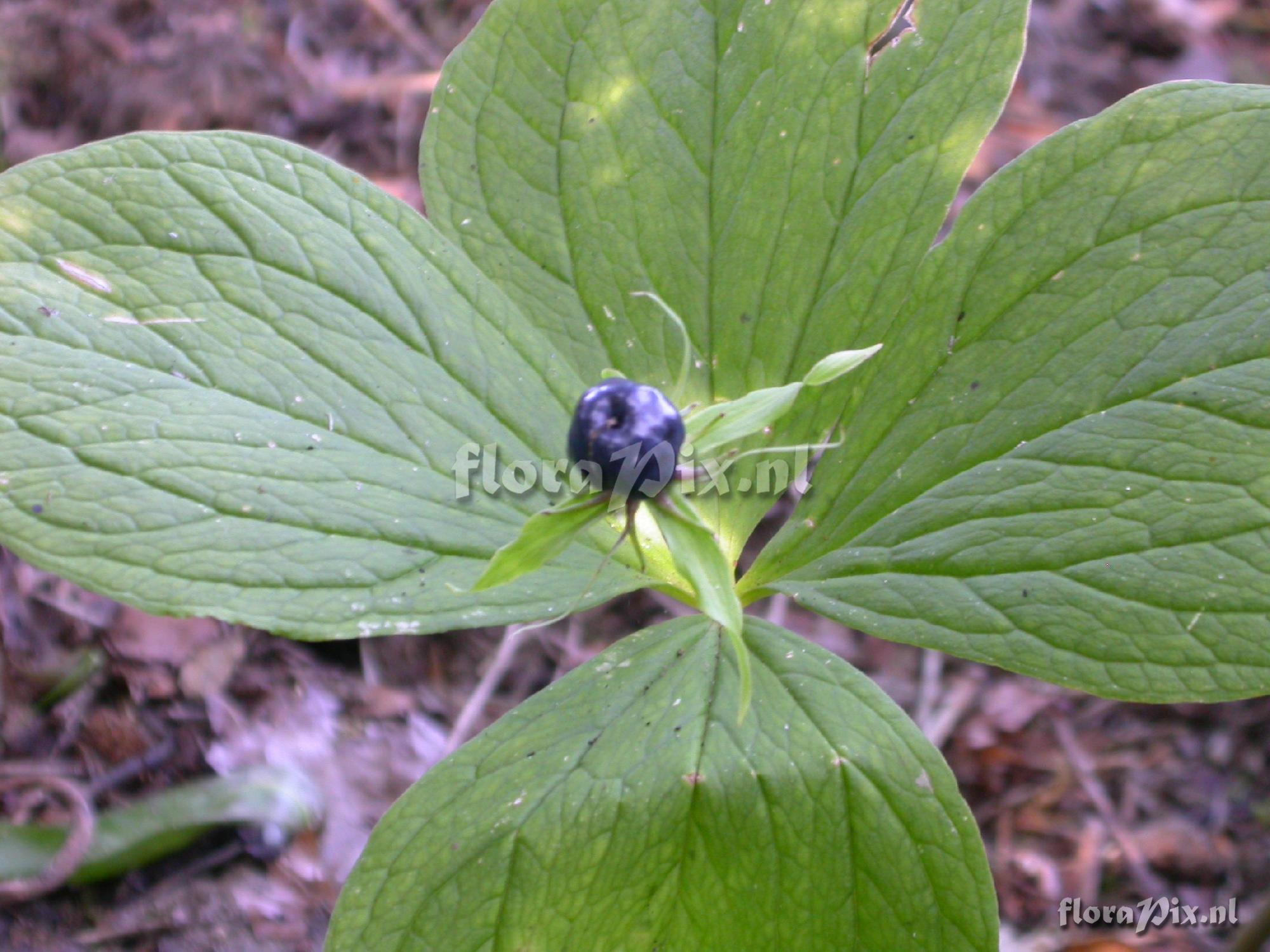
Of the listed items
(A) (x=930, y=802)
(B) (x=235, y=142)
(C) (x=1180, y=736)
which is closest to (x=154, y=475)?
(B) (x=235, y=142)

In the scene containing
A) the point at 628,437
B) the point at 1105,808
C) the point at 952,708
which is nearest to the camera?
the point at 628,437

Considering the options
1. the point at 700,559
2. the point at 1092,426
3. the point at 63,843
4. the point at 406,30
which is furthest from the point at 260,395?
the point at 406,30

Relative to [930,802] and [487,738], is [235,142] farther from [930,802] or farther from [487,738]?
[930,802]

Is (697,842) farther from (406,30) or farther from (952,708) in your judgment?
(406,30)

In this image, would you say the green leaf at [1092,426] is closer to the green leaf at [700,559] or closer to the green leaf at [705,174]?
the green leaf at [705,174]

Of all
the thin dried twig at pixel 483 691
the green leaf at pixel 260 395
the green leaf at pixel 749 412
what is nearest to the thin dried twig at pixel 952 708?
the thin dried twig at pixel 483 691

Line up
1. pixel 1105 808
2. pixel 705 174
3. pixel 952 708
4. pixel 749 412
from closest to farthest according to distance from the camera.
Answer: pixel 749 412, pixel 705 174, pixel 1105 808, pixel 952 708
